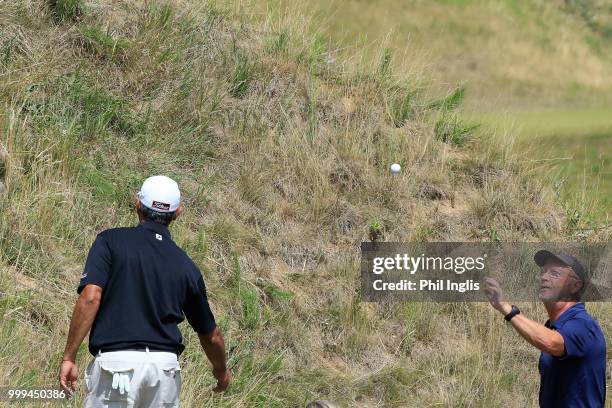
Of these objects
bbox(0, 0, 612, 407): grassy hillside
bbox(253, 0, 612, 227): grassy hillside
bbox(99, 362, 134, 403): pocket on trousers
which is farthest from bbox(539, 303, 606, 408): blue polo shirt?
bbox(253, 0, 612, 227): grassy hillside

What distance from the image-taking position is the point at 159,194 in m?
5.38

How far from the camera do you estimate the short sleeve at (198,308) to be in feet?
17.9

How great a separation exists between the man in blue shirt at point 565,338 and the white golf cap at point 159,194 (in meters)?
1.74

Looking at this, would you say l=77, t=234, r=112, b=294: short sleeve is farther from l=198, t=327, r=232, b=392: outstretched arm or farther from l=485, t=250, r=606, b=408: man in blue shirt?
l=485, t=250, r=606, b=408: man in blue shirt

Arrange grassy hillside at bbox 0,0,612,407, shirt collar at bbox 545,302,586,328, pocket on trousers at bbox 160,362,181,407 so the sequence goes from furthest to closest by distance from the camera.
Answer: 1. grassy hillside at bbox 0,0,612,407
2. shirt collar at bbox 545,302,586,328
3. pocket on trousers at bbox 160,362,181,407

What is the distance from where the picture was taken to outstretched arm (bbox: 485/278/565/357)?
5.36m

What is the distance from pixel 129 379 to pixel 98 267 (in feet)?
1.95

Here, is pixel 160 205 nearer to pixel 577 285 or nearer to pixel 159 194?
pixel 159 194

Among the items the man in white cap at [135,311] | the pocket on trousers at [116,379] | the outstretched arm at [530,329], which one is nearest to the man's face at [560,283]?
the outstretched arm at [530,329]

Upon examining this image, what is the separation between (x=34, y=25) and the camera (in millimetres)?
10664

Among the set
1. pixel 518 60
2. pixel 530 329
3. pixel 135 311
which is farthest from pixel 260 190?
pixel 518 60

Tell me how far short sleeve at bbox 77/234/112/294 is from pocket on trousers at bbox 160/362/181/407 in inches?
22.1

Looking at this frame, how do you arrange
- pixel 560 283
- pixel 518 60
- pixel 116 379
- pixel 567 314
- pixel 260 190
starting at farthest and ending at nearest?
pixel 518 60 → pixel 260 190 → pixel 560 283 → pixel 567 314 → pixel 116 379

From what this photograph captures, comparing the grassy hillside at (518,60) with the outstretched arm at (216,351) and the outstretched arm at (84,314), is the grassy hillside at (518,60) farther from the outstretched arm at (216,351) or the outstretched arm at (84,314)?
the outstretched arm at (84,314)
